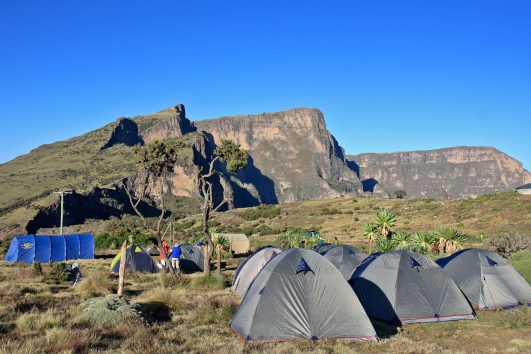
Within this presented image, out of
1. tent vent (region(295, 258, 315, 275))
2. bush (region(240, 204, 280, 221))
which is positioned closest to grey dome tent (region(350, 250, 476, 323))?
tent vent (region(295, 258, 315, 275))

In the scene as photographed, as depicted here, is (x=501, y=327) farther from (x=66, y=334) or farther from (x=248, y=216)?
(x=248, y=216)

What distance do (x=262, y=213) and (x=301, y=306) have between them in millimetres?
76096

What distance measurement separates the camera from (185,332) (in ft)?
36.5

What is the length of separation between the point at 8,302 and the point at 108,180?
119030mm

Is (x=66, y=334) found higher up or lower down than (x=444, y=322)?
higher up

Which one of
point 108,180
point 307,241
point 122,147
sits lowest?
point 307,241

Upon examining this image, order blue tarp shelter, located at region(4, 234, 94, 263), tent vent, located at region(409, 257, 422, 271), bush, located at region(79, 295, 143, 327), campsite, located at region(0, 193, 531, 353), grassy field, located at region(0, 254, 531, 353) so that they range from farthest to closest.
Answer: blue tarp shelter, located at region(4, 234, 94, 263) → tent vent, located at region(409, 257, 422, 271) → bush, located at region(79, 295, 143, 327) → campsite, located at region(0, 193, 531, 353) → grassy field, located at region(0, 254, 531, 353)

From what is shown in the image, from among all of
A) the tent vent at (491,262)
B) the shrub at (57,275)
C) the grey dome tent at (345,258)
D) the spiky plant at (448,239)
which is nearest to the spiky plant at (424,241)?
the spiky plant at (448,239)

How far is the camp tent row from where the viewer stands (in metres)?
11.0

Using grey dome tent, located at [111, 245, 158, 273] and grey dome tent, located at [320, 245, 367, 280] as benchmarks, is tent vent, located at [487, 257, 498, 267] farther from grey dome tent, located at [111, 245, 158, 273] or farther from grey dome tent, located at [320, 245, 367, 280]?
grey dome tent, located at [111, 245, 158, 273]

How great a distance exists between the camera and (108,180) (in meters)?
127

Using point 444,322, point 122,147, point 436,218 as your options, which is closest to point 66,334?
point 444,322

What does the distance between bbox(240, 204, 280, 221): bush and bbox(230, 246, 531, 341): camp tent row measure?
69121mm

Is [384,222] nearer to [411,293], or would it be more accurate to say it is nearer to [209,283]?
[209,283]
